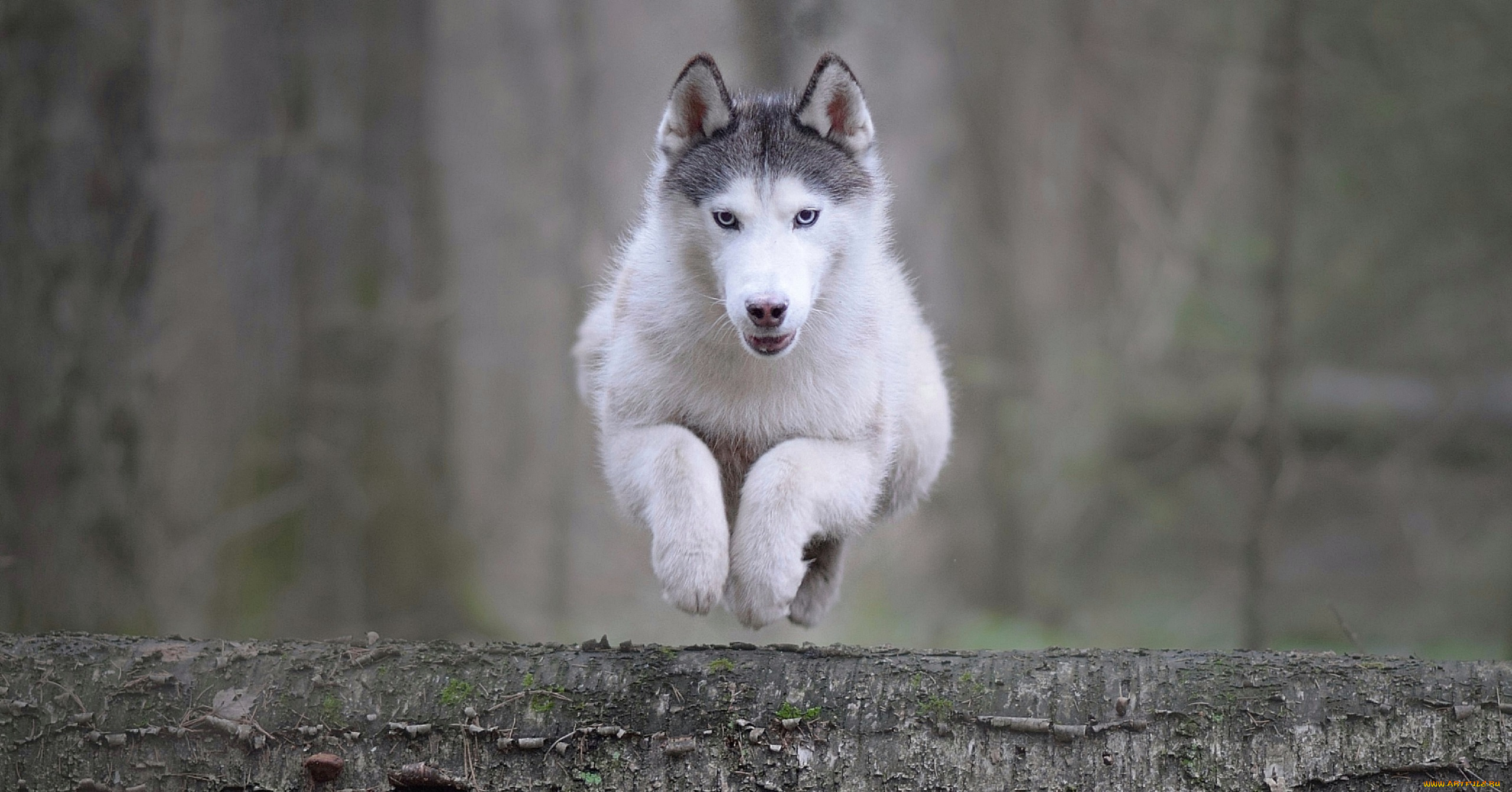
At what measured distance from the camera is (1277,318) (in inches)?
284

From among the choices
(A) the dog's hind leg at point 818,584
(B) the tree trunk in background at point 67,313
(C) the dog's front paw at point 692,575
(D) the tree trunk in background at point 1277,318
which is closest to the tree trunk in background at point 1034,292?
(D) the tree trunk in background at point 1277,318

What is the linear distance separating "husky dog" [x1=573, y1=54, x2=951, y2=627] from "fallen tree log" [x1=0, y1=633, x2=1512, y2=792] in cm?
33

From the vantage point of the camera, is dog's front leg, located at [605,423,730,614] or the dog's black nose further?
dog's front leg, located at [605,423,730,614]

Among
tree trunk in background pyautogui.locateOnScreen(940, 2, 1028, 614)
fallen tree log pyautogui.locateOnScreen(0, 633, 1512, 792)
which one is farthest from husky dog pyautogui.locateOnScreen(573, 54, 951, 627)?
tree trunk in background pyautogui.locateOnScreen(940, 2, 1028, 614)

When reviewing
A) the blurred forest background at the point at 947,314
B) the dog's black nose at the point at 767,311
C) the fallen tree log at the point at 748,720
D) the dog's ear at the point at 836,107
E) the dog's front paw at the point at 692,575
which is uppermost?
the blurred forest background at the point at 947,314

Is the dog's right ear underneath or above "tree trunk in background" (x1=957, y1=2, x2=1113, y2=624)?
underneath

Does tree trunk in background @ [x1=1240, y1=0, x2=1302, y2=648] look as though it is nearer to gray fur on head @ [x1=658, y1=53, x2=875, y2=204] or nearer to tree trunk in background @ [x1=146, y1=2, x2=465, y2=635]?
gray fur on head @ [x1=658, y1=53, x2=875, y2=204]

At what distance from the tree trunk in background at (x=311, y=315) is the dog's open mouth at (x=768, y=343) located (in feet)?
18.0

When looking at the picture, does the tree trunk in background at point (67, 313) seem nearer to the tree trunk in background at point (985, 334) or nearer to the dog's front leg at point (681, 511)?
the dog's front leg at point (681, 511)

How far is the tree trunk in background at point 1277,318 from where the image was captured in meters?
7.21

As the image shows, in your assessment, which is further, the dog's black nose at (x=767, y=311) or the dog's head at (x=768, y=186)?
the dog's head at (x=768, y=186)

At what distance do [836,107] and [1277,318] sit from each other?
5174mm

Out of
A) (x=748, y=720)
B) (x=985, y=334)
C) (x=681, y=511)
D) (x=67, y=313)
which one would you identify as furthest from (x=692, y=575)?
(x=985, y=334)

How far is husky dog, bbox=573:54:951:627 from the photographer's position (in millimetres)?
2842
